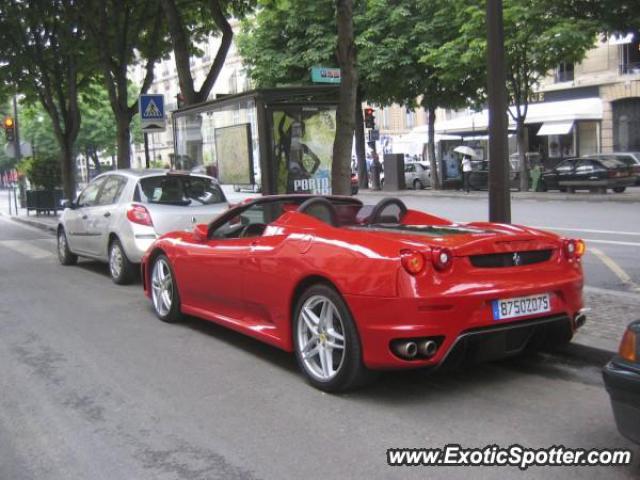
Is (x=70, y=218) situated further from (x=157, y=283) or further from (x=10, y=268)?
(x=157, y=283)

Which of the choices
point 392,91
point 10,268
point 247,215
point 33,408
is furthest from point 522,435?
point 392,91

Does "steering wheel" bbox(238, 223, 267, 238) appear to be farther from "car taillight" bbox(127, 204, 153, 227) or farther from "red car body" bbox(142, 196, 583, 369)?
"car taillight" bbox(127, 204, 153, 227)

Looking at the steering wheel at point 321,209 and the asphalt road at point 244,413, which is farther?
the steering wheel at point 321,209

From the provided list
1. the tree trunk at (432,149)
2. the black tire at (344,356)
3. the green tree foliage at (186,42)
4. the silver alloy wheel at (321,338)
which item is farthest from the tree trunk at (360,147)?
the black tire at (344,356)

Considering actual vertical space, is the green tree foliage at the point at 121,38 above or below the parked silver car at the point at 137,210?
above

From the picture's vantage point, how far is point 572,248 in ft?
16.9

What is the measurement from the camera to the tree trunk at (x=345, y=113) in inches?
379

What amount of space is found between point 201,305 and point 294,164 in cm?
688

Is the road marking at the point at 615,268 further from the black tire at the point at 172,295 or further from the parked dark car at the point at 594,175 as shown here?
the parked dark car at the point at 594,175

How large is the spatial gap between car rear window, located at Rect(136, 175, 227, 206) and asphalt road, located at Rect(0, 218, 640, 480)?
343 centimetres

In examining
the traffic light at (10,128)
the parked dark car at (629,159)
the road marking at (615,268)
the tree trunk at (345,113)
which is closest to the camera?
the road marking at (615,268)

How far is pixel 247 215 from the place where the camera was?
6.90 m

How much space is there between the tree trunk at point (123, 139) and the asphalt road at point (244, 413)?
12.5 meters

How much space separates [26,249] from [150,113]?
393 cm
